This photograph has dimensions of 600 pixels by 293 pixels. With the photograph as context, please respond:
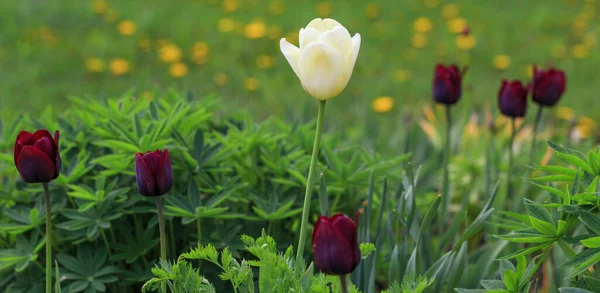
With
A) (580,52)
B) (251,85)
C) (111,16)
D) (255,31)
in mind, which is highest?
(111,16)

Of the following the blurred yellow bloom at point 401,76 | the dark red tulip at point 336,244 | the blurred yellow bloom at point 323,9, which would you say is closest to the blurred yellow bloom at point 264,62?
the blurred yellow bloom at point 401,76

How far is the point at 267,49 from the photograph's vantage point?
16.2 ft

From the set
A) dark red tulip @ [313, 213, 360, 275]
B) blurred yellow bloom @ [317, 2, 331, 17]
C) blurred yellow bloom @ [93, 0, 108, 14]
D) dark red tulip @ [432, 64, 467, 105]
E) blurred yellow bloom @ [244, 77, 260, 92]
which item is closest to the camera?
dark red tulip @ [313, 213, 360, 275]

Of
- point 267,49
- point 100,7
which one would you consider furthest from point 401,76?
point 100,7

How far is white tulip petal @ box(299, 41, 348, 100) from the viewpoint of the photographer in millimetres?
1264

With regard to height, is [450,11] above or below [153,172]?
above

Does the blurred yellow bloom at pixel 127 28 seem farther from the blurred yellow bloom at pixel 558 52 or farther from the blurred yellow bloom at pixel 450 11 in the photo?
the blurred yellow bloom at pixel 558 52

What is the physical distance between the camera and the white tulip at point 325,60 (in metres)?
1.27

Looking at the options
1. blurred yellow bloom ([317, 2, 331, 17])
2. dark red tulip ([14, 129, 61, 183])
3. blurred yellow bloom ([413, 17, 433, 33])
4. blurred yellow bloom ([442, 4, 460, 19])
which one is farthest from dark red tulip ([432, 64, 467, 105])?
blurred yellow bloom ([442, 4, 460, 19])

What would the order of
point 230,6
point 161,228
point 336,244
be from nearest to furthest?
point 336,244
point 161,228
point 230,6

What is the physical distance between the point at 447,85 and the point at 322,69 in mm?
767

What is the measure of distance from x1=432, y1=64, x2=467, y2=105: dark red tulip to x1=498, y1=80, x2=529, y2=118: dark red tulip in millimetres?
128

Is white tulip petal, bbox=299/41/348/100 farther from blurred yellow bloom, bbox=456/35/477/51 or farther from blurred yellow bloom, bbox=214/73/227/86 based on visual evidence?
blurred yellow bloom, bbox=214/73/227/86

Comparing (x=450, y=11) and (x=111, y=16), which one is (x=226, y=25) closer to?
(x=111, y=16)
